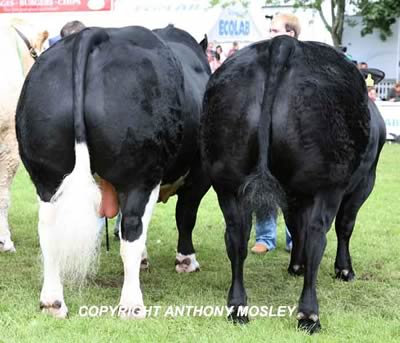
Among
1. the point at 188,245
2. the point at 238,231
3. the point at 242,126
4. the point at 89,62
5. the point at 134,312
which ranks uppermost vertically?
the point at 89,62

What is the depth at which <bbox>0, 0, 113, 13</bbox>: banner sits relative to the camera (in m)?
20.9

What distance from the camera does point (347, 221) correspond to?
225 inches

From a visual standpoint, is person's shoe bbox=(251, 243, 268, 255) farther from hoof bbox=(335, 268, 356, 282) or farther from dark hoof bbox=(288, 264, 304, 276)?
hoof bbox=(335, 268, 356, 282)

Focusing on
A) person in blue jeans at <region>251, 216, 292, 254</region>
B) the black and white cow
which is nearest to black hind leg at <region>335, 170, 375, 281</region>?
person in blue jeans at <region>251, 216, 292, 254</region>

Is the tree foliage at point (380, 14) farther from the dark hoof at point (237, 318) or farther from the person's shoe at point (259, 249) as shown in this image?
the dark hoof at point (237, 318)

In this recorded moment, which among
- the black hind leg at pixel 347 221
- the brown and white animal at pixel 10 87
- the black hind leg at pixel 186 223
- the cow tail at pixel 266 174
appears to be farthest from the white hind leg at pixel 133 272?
the brown and white animal at pixel 10 87

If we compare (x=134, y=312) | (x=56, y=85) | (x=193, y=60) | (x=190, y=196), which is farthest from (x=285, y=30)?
(x=134, y=312)

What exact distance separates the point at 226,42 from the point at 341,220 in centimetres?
1580

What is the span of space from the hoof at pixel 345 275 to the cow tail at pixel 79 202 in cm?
236

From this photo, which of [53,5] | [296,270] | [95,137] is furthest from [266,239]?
[53,5]

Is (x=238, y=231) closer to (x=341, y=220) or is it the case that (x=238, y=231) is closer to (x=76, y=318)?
(x=76, y=318)

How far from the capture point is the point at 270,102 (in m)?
4.02

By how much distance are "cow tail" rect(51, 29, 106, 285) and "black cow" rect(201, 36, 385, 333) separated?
0.80 metres

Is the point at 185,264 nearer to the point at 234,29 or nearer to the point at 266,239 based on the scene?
the point at 266,239
